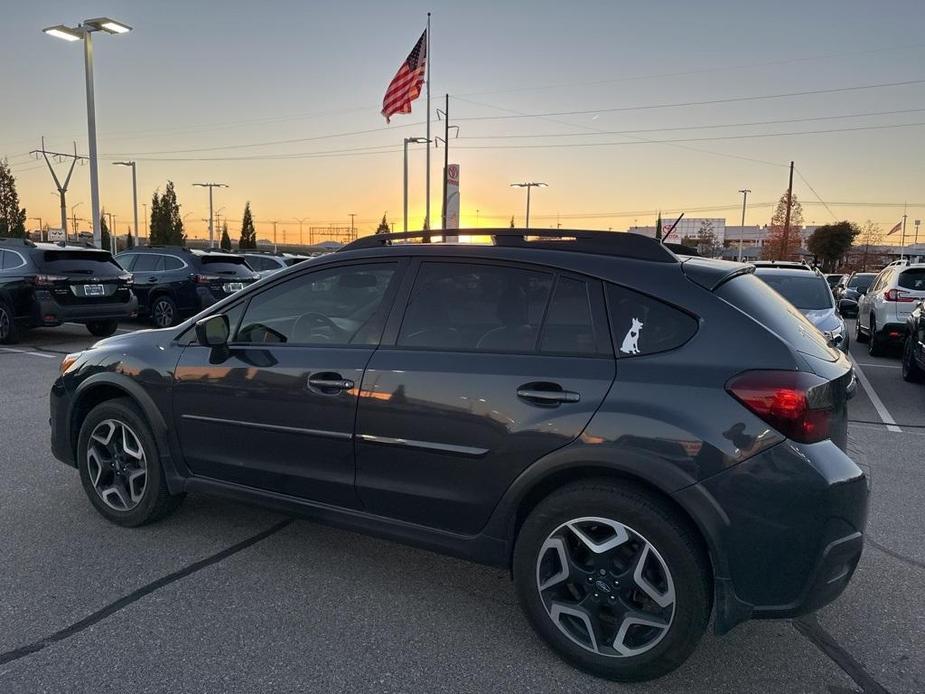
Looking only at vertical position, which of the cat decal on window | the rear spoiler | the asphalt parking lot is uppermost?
the rear spoiler

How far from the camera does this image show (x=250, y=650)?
2705mm

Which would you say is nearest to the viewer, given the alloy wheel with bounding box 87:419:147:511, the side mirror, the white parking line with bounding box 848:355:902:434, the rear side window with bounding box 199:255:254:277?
the side mirror

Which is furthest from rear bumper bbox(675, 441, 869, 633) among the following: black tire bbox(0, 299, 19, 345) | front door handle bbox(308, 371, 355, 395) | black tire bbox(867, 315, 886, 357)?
black tire bbox(0, 299, 19, 345)

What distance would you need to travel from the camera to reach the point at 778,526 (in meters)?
2.30

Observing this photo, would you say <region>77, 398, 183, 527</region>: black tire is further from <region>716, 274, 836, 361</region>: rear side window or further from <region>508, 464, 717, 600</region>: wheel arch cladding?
<region>716, 274, 836, 361</region>: rear side window

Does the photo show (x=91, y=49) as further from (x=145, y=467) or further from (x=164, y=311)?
(x=145, y=467)

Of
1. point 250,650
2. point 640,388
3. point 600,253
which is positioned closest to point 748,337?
point 640,388

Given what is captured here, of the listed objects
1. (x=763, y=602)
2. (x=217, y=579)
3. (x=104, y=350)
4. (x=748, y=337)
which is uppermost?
(x=748, y=337)

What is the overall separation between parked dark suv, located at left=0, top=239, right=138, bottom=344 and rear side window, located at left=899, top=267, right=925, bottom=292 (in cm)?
1317

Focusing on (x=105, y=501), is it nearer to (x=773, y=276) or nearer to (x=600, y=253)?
(x=600, y=253)

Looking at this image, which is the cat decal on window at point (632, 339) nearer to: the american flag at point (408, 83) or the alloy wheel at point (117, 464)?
the alloy wheel at point (117, 464)

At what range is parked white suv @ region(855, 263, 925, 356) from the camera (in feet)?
34.9

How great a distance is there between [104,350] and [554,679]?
3.06m

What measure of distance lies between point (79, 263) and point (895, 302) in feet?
44.5
